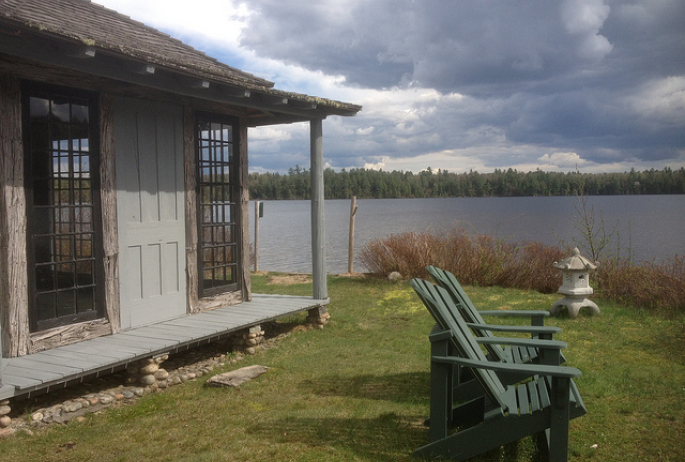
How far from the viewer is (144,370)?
194 inches

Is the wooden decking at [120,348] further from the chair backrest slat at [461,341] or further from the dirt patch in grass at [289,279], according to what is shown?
the dirt patch in grass at [289,279]

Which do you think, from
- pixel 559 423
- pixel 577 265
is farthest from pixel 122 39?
pixel 577 265

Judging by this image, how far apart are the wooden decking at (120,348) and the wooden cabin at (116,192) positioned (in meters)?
0.02

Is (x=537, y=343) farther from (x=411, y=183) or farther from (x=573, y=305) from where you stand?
(x=411, y=183)

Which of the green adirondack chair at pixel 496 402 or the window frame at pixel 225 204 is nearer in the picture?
the green adirondack chair at pixel 496 402

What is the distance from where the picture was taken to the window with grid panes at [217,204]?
266 inches

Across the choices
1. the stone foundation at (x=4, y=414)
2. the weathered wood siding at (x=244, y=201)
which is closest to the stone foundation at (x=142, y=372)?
the stone foundation at (x=4, y=414)

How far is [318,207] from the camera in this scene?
7.48 metres

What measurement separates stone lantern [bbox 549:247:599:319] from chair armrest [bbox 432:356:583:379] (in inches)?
204

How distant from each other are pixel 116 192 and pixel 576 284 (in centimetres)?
620

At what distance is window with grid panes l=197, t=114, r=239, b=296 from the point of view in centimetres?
676

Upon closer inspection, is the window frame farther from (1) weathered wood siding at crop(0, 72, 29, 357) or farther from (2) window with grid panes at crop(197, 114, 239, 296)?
(1) weathered wood siding at crop(0, 72, 29, 357)

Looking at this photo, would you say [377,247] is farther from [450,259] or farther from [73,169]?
[73,169]

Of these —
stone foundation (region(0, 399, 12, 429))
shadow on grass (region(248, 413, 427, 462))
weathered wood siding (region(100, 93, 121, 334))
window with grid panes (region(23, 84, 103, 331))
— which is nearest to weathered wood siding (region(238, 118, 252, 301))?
weathered wood siding (region(100, 93, 121, 334))
